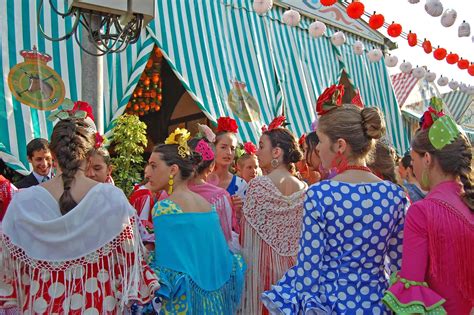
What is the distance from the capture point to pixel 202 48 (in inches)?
334

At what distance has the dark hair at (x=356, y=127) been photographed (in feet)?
7.57

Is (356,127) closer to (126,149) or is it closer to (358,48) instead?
(126,149)

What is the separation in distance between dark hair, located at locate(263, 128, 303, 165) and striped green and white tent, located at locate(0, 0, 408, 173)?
3373 mm

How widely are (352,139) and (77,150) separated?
1.35 metres

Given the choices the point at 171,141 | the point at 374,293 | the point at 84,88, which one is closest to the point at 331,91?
the point at 374,293

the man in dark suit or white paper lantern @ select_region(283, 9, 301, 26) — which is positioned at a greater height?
white paper lantern @ select_region(283, 9, 301, 26)

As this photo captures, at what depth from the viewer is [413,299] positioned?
2012 millimetres

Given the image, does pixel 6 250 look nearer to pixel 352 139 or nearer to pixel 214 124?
pixel 352 139

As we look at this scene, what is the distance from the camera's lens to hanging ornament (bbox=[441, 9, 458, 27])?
7902 millimetres

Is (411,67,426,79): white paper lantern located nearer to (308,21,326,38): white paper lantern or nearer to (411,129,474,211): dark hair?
(308,21,326,38): white paper lantern

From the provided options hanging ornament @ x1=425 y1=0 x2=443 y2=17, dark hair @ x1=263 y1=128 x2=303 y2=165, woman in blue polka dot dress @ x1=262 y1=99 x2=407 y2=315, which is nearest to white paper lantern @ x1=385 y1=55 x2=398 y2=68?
hanging ornament @ x1=425 y1=0 x2=443 y2=17

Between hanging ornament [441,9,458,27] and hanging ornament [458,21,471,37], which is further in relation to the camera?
hanging ornament [458,21,471,37]

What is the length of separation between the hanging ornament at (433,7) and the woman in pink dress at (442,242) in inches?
236

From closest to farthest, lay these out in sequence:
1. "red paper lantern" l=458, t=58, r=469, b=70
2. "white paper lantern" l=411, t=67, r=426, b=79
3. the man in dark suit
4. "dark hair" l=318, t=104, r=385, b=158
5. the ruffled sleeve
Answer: the ruffled sleeve → "dark hair" l=318, t=104, r=385, b=158 → the man in dark suit → "red paper lantern" l=458, t=58, r=469, b=70 → "white paper lantern" l=411, t=67, r=426, b=79
